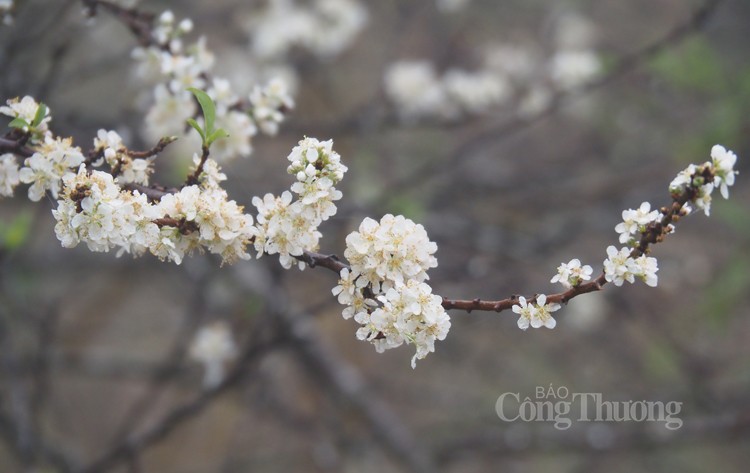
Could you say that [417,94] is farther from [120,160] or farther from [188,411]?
[120,160]

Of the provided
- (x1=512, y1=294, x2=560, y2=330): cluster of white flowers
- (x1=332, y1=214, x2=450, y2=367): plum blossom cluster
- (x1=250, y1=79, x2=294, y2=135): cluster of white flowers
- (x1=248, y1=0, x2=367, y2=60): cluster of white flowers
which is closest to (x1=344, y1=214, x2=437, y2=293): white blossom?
(x1=332, y1=214, x2=450, y2=367): plum blossom cluster

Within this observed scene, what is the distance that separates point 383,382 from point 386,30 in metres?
2.87

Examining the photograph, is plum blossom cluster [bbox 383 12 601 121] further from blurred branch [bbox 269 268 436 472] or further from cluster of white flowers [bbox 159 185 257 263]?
cluster of white flowers [bbox 159 185 257 263]

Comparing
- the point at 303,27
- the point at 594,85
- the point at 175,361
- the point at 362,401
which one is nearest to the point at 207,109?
the point at 175,361

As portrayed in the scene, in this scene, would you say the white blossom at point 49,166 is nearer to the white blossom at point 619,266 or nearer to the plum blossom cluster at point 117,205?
the plum blossom cluster at point 117,205

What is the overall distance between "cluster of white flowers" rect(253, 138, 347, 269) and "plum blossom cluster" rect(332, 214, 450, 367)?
0.07 meters

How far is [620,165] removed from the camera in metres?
4.95

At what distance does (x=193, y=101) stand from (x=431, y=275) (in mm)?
2010

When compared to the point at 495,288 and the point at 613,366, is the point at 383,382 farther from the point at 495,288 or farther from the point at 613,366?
the point at 613,366

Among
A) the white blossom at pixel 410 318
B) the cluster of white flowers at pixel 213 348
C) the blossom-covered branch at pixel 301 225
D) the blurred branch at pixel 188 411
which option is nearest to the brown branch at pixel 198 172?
the blossom-covered branch at pixel 301 225

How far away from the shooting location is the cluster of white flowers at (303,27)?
3.78 m

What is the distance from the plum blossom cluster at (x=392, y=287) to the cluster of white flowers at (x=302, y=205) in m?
0.07

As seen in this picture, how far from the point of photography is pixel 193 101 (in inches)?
71.2

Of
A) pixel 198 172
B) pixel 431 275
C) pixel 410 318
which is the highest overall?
pixel 431 275
